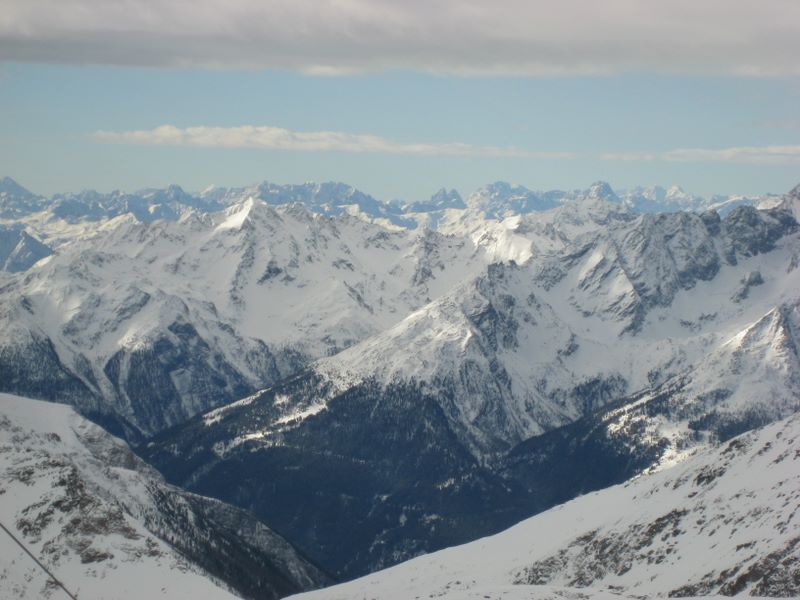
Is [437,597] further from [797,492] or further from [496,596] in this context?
[797,492]

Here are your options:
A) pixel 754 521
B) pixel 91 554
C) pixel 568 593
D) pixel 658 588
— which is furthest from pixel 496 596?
pixel 91 554

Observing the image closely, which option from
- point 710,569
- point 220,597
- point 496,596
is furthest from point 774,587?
point 220,597

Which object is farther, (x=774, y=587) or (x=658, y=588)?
(x=658, y=588)

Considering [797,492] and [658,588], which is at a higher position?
[797,492]

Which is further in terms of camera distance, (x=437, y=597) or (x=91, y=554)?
(x=91, y=554)

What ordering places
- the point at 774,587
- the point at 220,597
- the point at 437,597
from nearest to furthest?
the point at 774,587 → the point at 437,597 → the point at 220,597

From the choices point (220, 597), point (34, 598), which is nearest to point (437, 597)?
point (220, 597)

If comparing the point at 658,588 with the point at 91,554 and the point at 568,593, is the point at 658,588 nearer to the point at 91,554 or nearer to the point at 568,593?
the point at 568,593

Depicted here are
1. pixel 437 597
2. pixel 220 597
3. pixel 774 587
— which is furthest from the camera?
pixel 220 597
